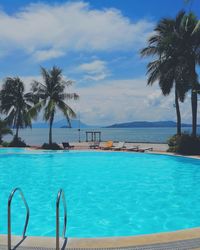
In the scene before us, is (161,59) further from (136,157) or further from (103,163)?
(103,163)

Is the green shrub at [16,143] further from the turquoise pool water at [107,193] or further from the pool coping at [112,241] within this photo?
the pool coping at [112,241]

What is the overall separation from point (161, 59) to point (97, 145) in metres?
9.33

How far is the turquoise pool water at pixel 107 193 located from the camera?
28.1 feet

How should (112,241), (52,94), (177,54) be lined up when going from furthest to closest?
(52,94), (177,54), (112,241)

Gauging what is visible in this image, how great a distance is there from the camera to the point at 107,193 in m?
12.0

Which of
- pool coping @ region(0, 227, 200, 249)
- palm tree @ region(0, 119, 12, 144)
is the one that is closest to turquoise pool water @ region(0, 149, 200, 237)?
pool coping @ region(0, 227, 200, 249)

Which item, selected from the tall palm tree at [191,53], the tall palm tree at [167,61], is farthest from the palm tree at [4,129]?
the tall palm tree at [191,53]

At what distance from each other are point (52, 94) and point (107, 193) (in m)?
18.8

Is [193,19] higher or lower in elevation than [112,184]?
higher

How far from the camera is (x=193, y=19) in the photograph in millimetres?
23266

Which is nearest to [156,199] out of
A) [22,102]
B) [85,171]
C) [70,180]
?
[70,180]

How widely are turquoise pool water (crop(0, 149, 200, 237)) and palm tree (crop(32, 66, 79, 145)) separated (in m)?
7.77

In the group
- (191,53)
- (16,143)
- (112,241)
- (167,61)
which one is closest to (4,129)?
(16,143)

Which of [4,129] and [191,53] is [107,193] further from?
[4,129]
